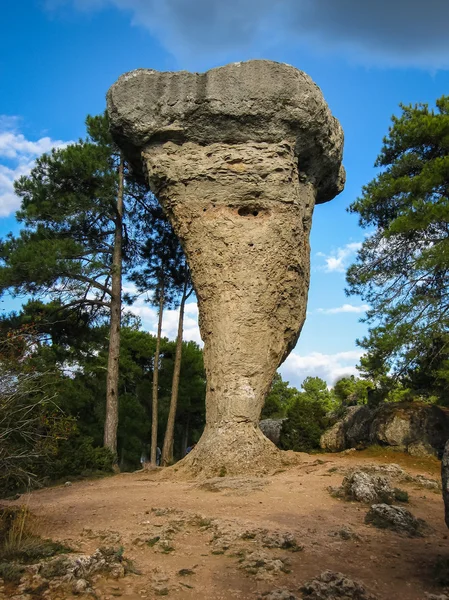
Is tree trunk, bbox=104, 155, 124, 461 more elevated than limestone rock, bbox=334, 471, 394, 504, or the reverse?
tree trunk, bbox=104, 155, 124, 461

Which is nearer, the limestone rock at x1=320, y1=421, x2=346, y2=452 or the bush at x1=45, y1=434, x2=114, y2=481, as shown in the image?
the bush at x1=45, y1=434, x2=114, y2=481

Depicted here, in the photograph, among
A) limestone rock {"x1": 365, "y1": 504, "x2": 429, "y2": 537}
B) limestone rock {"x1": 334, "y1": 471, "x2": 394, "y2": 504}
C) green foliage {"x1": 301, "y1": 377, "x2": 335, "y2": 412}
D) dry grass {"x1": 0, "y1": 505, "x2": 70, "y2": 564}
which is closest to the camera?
dry grass {"x1": 0, "y1": 505, "x2": 70, "y2": 564}

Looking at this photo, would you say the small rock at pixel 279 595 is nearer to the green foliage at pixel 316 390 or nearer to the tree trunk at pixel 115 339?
the tree trunk at pixel 115 339

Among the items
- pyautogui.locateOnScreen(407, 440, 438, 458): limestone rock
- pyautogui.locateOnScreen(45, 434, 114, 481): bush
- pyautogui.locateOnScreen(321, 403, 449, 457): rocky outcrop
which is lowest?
pyautogui.locateOnScreen(45, 434, 114, 481): bush

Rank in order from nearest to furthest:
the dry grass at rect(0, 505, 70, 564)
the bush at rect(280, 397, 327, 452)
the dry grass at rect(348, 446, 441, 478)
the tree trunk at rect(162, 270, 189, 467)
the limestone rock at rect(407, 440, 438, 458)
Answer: the dry grass at rect(0, 505, 70, 564), the dry grass at rect(348, 446, 441, 478), the limestone rock at rect(407, 440, 438, 458), the bush at rect(280, 397, 327, 452), the tree trunk at rect(162, 270, 189, 467)

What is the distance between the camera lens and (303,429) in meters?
14.3

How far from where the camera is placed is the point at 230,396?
1027 centimetres

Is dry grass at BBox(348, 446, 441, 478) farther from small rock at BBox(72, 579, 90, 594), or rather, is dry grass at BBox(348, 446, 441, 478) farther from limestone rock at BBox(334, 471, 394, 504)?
small rock at BBox(72, 579, 90, 594)

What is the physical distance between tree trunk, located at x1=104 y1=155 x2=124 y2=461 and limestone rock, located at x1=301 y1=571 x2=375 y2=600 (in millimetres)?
9856

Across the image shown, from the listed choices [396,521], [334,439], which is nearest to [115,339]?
[334,439]

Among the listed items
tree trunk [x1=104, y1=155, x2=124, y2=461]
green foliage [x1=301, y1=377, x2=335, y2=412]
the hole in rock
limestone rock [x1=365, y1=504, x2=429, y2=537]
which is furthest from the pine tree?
green foliage [x1=301, y1=377, x2=335, y2=412]

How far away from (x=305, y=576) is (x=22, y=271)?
11.4m

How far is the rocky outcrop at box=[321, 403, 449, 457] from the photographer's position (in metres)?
11.3

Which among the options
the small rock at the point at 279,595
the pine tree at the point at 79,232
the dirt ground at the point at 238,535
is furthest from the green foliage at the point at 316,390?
the small rock at the point at 279,595
